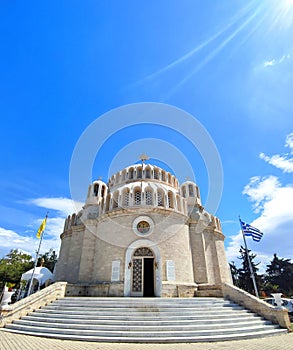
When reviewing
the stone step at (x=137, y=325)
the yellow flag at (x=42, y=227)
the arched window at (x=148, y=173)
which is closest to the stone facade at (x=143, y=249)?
the arched window at (x=148, y=173)

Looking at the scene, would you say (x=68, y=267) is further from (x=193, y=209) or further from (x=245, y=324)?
(x=245, y=324)

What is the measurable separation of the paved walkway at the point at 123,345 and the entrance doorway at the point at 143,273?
27.8 ft

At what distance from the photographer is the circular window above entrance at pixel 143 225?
1662 cm

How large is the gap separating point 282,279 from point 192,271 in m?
31.7

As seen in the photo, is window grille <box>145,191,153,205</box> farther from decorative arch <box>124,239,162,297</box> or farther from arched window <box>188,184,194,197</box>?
arched window <box>188,184,194,197</box>

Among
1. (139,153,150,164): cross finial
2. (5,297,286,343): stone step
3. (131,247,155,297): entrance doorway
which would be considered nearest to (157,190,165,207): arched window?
(131,247,155,297): entrance doorway

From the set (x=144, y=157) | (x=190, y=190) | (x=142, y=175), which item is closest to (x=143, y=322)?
(x=142, y=175)

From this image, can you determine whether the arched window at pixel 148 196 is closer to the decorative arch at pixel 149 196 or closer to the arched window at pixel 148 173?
the decorative arch at pixel 149 196

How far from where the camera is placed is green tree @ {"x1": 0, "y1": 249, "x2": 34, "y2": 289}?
115 feet

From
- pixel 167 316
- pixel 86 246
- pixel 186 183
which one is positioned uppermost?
pixel 186 183

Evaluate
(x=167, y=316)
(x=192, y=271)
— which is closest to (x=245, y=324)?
(x=167, y=316)

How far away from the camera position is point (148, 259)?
53.0 feet

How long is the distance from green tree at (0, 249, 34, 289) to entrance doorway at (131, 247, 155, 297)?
28051mm

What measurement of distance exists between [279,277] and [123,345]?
140 feet
